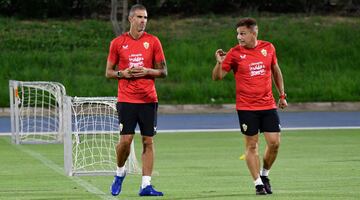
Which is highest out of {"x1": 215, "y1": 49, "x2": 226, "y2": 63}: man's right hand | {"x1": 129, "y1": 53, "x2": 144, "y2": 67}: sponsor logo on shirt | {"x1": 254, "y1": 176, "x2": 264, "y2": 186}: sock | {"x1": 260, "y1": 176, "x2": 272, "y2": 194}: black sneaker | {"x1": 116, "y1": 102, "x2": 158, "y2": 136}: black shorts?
{"x1": 215, "y1": 49, "x2": 226, "y2": 63}: man's right hand

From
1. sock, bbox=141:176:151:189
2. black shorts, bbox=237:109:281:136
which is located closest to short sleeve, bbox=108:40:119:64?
sock, bbox=141:176:151:189

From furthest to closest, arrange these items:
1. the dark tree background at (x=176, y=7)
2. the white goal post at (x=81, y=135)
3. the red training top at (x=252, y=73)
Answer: the dark tree background at (x=176, y=7) < the white goal post at (x=81, y=135) < the red training top at (x=252, y=73)

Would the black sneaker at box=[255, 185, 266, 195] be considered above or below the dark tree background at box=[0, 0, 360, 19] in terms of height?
above

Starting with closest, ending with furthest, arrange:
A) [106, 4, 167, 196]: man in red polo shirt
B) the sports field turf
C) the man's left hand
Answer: the man's left hand → [106, 4, 167, 196]: man in red polo shirt → the sports field turf

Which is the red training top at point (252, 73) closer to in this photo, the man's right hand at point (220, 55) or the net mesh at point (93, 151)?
the man's right hand at point (220, 55)

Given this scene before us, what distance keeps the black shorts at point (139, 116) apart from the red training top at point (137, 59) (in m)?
0.06

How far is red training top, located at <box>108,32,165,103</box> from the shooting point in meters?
12.2

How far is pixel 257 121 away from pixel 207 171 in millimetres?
3755

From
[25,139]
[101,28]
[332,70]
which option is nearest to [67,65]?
[101,28]

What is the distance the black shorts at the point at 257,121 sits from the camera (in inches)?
482

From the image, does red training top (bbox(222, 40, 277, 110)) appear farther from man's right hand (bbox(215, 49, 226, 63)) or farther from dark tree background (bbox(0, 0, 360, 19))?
dark tree background (bbox(0, 0, 360, 19))

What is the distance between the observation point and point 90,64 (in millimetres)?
37031

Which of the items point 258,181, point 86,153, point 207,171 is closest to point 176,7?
point 86,153

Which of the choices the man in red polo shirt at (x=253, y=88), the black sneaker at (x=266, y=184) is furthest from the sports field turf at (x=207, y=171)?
the man in red polo shirt at (x=253, y=88)
